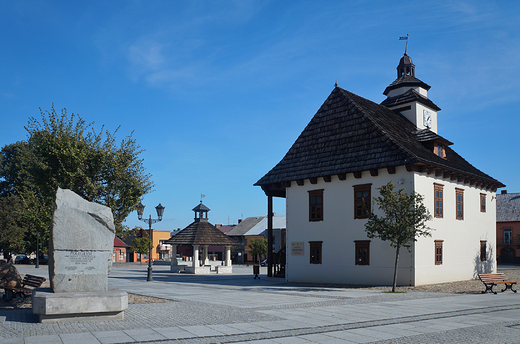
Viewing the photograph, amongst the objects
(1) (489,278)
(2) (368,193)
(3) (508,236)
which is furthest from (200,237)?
(3) (508,236)

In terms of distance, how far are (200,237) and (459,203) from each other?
22.3 m

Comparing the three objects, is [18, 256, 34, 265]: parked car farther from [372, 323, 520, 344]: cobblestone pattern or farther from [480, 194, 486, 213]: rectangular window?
[372, 323, 520, 344]: cobblestone pattern

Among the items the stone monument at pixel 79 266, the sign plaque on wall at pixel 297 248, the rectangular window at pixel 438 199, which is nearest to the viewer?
the stone monument at pixel 79 266

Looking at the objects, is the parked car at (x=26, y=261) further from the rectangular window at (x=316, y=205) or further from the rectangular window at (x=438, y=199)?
the rectangular window at (x=438, y=199)

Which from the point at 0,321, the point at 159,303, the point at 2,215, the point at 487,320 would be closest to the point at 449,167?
the point at 487,320

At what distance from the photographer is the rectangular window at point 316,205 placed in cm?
2582

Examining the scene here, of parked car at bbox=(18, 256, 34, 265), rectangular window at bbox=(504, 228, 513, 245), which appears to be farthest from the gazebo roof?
rectangular window at bbox=(504, 228, 513, 245)

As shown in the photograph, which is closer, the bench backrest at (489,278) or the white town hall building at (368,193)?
the bench backrest at (489,278)

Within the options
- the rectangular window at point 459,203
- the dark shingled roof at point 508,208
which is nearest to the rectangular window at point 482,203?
the rectangular window at point 459,203

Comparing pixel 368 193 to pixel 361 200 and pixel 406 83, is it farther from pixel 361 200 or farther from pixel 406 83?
pixel 406 83

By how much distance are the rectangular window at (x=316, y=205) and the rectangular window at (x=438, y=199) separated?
6095 mm

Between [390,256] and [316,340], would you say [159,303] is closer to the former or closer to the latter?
[316,340]

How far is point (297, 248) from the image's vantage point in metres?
26.7

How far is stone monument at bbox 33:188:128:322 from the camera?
10.1 m
